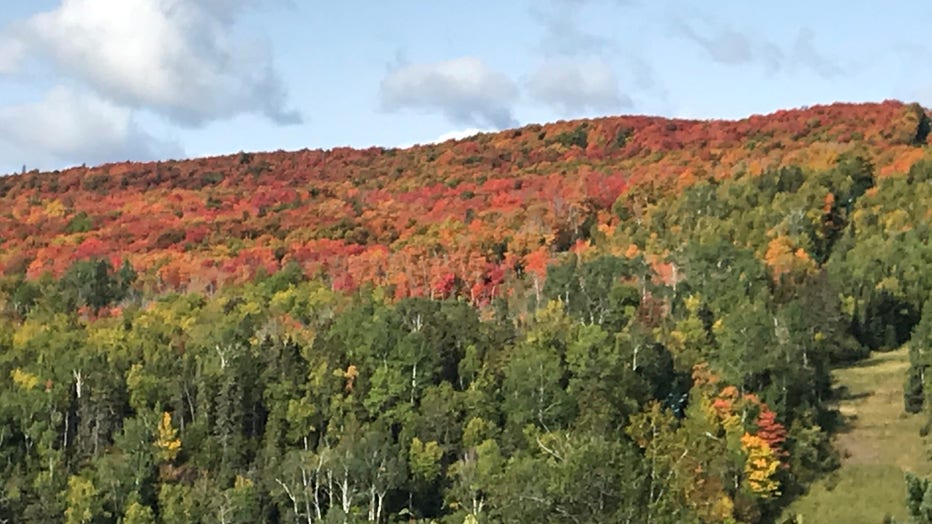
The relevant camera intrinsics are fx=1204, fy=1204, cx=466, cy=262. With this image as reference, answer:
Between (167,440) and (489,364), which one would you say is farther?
(489,364)

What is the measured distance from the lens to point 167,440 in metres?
91.8

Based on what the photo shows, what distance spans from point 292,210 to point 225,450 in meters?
110


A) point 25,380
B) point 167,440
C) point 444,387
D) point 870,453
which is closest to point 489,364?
point 444,387

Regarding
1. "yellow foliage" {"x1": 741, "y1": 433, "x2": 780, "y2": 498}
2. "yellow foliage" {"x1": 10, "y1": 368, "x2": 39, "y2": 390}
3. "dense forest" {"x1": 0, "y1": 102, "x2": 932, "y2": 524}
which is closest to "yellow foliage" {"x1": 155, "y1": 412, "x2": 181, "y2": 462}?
"dense forest" {"x1": 0, "y1": 102, "x2": 932, "y2": 524}

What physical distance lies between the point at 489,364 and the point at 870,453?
97.3 feet

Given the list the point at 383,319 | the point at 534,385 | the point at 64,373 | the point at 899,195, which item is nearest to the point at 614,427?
the point at 534,385

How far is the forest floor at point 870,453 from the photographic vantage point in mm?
77750

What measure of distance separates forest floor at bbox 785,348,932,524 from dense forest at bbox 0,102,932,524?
1768mm

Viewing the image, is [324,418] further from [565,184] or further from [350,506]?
[565,184]

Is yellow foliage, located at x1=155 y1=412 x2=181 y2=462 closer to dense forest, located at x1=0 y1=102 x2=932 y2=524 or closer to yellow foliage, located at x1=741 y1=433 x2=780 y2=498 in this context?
dense forest, located at x1=0 y1=102 x2=932 y2=524

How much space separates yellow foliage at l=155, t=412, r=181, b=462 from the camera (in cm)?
9061

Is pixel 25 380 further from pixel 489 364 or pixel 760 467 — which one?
pixel 760 467

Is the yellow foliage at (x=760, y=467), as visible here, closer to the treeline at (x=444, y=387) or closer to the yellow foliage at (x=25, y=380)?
the treeline at (x=444, y=387)

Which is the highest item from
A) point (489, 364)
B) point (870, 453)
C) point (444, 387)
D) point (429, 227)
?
point (429, 227)
